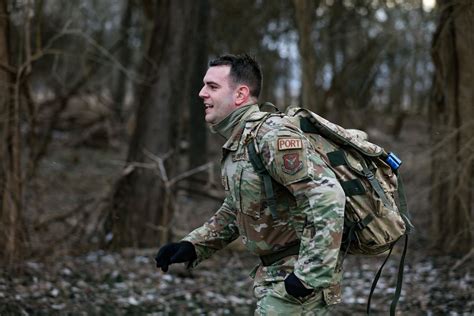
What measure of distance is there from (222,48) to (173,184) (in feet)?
25.5

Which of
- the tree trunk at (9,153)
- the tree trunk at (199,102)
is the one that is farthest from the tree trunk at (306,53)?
the tree trunk at (9,153)

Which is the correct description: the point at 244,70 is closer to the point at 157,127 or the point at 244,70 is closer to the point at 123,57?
the point at 157,127

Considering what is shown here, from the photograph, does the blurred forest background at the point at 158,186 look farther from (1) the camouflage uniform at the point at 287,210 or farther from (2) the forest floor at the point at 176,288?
(1) the camouflage uniform at the point at 287,210

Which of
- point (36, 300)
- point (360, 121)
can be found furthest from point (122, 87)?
point (36, 300)

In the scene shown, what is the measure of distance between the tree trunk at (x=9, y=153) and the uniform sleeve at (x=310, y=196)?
4.99 m

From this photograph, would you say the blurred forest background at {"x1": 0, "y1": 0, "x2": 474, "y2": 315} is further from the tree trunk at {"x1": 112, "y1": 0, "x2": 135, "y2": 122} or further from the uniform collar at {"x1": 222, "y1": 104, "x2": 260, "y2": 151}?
the uniform collar at {"x1": 222, "y1": 104, "x2": 260, "y2": 151}

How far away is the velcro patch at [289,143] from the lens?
3381 mm

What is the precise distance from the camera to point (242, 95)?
149 inches

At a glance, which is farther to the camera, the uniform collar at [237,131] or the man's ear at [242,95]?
the man's ear at [242,95]

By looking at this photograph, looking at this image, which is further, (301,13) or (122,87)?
(122,87)

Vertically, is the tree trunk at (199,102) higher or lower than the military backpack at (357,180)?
higher

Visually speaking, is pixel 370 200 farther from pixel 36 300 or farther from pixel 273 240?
pixel 36 300

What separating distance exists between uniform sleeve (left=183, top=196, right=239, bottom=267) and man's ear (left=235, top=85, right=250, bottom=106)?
2.01 ft

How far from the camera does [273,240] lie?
3.64 metres
